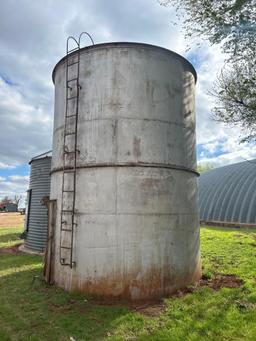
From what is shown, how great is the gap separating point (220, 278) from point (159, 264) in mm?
2656

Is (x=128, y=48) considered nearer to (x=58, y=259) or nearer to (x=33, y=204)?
(x=58, y=259)

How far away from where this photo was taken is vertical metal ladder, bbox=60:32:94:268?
327 inches

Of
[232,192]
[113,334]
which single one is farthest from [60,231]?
[232,192]

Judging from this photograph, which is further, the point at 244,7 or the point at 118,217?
the point at 244,7

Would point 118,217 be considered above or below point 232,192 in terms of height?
below

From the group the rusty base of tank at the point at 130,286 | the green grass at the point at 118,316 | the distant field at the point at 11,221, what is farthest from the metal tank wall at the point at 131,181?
the distant field at the point at 11,221

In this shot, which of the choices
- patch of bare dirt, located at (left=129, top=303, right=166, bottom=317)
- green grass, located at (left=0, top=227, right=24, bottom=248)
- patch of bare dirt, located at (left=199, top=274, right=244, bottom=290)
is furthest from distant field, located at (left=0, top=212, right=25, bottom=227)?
patch of bare dirt, located at (left=129, top=303, right=166, bottom=317)

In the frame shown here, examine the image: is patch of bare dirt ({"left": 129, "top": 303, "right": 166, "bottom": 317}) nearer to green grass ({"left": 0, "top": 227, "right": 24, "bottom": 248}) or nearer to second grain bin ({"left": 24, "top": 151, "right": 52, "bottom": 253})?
second grain bin ({"left": 24, "top": 151, "right": 52, "bottom": 253})

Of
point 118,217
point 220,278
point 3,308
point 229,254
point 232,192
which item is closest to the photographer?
point 3,308

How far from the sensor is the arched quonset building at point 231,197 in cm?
2652

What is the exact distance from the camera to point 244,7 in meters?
9.54

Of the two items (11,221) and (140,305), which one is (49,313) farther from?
Answer: (11,221)

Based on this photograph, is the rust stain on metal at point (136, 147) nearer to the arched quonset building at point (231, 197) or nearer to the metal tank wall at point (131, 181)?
the metal tank wall at point (131, 181)

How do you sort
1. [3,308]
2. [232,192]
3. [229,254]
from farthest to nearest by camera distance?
[232,192] → [229,254] → [3,308]
